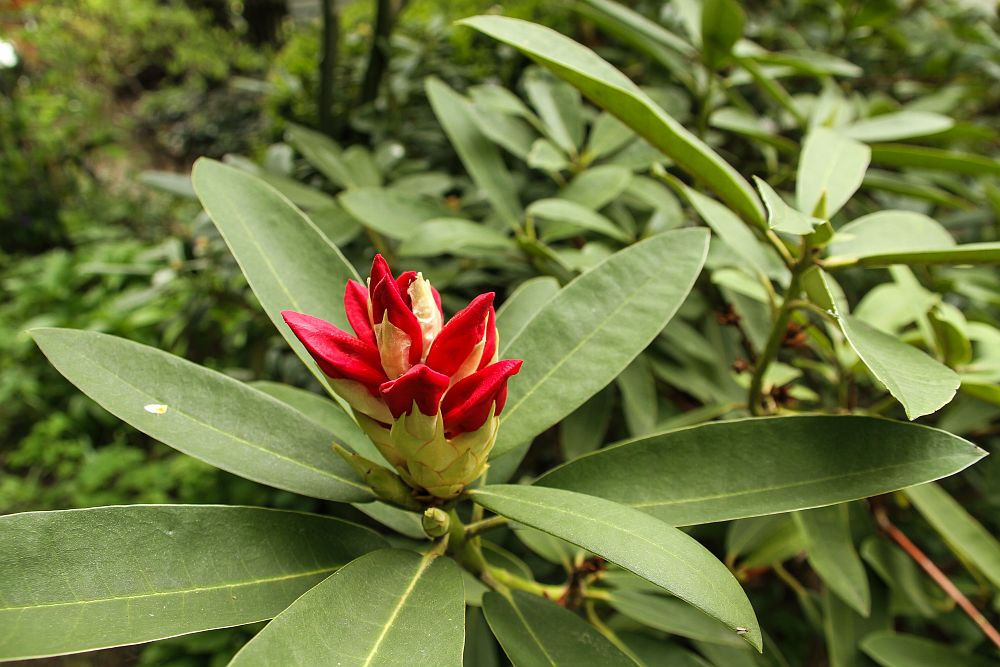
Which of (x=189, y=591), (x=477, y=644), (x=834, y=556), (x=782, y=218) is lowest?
(x=477, y=644)

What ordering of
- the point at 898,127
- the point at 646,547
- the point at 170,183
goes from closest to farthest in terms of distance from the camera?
the point at 646,547, the point at 898,127, the point at 170,183

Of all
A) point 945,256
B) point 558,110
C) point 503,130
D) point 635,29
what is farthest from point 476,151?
point 945,256

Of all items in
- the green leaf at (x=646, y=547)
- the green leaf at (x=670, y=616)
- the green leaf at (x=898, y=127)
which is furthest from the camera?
the green leaf at (x=898, y=127)

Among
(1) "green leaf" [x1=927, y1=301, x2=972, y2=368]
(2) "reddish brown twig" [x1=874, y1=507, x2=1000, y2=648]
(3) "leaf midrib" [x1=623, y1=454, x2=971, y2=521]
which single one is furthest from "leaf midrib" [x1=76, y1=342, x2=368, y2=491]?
(2) "reddish brown twig" [x1=874, y1=507, x2=1000, y2=648]

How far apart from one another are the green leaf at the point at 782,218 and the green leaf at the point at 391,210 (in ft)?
1.37

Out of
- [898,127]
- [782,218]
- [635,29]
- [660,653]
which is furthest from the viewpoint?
[635,29]

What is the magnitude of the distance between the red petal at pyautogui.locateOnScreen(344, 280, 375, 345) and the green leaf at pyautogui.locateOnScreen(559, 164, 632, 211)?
430 mm

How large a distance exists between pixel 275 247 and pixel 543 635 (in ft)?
1.20

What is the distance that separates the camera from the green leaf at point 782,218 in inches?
17.3

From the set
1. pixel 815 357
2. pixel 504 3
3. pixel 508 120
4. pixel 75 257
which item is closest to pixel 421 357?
pixel 508 120

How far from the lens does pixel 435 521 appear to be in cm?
43

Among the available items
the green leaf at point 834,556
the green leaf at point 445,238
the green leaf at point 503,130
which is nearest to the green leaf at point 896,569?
the green leaf at point 834,556

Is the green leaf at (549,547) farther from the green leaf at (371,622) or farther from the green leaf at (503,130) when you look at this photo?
the green leaf at (503,130)

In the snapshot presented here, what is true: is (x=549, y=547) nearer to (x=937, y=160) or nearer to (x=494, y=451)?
(x=494, y=451)
